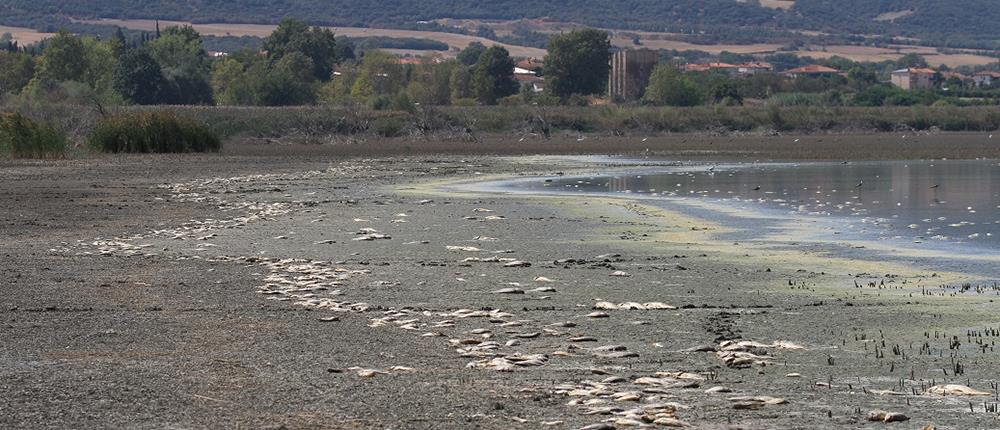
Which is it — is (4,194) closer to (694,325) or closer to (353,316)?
(353,316)

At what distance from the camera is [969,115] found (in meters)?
89.1

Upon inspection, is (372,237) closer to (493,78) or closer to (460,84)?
(460,84)

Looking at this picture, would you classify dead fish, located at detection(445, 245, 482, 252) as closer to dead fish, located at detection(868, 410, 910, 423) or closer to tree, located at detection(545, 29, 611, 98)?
dead fish, located at detection(868, 410, 910, 423)

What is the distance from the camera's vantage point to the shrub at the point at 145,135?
5144 cm

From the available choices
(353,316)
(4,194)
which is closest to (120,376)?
(353,316)

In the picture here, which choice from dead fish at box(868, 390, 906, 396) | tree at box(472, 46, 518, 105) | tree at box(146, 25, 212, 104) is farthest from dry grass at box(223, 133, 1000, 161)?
tree at box(472, 46, 518, 105)

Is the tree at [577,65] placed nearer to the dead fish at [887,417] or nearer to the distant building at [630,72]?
the distant building at [630,72]

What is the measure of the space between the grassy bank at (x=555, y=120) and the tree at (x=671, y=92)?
84.7 feet

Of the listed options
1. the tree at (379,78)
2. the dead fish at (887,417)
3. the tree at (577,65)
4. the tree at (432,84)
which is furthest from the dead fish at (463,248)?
the tree at (577,65)

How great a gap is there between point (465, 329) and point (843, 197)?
792 inches

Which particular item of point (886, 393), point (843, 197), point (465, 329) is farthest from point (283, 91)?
point (886, 393)

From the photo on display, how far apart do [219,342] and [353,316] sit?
1713 mm

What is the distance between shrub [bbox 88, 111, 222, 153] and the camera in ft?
169

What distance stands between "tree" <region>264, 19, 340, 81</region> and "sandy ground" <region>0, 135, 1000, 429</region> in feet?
410
